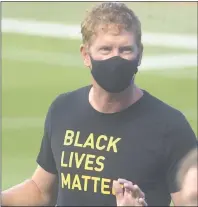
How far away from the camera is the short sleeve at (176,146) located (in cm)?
277

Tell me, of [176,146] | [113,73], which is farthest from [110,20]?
[176,146]

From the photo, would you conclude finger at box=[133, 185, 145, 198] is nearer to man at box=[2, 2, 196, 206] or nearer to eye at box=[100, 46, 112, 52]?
man at box=[2, 2, 196, 206]

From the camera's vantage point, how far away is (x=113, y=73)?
291 centimetres

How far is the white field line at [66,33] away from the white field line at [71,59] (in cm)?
57

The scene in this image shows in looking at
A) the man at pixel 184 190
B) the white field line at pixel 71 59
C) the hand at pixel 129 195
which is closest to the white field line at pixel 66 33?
the white field line at pixel 71 59

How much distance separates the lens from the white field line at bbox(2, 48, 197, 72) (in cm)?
1205

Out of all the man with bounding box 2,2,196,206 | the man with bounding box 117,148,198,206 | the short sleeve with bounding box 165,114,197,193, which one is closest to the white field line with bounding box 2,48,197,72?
the man with bounding box 2,2,196,206

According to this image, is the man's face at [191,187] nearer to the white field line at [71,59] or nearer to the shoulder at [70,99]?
the shoulder at [70,99]

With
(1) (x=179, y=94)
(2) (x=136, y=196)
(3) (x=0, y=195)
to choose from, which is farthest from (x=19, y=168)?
→ (2) (x=136, y=196)

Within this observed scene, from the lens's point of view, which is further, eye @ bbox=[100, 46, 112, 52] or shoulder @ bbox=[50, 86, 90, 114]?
shoulder @ bbox=[50, 86, 90, 114]

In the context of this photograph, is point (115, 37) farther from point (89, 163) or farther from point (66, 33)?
point (66, 33)

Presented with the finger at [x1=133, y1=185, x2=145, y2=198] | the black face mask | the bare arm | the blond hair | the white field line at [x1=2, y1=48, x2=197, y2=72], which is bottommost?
the finger at [x1=133, y1=185, x2=145, y2=198]

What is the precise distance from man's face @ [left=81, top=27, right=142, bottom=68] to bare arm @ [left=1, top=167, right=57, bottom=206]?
0.59m

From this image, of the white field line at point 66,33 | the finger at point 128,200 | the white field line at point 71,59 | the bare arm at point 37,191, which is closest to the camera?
the finger at point 128,200
